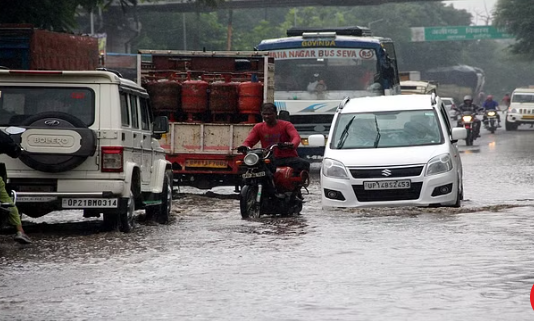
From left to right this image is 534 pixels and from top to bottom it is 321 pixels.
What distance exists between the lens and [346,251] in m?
10.5

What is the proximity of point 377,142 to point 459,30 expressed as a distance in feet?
312

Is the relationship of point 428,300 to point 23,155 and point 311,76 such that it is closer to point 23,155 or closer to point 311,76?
point 23,155

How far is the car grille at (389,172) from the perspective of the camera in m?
14.5

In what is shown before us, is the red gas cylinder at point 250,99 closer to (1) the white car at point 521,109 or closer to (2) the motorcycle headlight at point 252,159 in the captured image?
(2) the motorcycle headlight at point 252,159

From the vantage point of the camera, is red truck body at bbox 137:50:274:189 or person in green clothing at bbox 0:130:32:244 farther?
red truck body at bbox 137:50:274:189

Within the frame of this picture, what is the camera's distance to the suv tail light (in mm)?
12148

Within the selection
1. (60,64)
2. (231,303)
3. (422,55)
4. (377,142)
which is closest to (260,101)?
(377,142)

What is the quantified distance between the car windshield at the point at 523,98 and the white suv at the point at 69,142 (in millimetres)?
43229

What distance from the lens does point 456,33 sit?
109m

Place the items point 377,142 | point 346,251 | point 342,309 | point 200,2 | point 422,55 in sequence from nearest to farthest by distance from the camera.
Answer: point 342,309 < point 346,251 < point 377,142 < point 200,2 < point 422,55

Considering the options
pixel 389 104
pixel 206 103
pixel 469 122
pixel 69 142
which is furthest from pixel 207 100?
pixel 469 122

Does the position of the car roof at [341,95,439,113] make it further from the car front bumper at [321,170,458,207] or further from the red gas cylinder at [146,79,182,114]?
the red gas cylinder at [146,79,182,114]

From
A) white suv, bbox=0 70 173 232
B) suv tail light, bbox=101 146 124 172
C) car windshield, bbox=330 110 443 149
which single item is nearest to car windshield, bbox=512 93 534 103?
car windshield, bbox=330 110 443 149

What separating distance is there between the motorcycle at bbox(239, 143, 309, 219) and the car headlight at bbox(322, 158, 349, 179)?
36 centimetres
